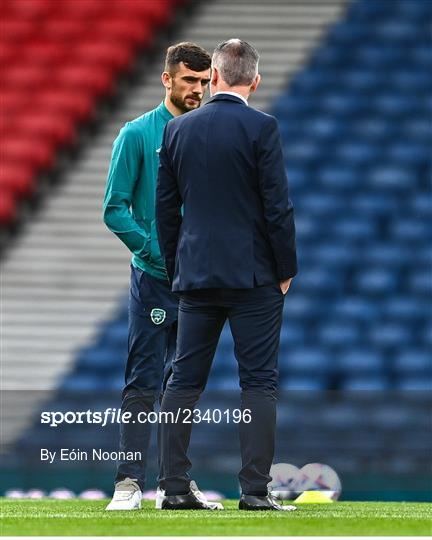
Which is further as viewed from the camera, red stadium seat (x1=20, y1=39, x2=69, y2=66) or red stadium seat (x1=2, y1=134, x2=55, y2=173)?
red stadium seat (x1=20, y1=39, x2=69, y2=66)

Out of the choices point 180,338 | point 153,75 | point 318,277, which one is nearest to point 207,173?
point 180,338

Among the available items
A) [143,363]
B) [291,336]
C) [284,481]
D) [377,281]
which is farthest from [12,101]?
[143,363]

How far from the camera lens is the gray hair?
3713 mm

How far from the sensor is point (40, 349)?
834cm

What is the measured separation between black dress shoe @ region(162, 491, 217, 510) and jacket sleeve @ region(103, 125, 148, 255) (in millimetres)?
681

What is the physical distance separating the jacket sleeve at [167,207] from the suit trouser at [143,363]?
0.73ft

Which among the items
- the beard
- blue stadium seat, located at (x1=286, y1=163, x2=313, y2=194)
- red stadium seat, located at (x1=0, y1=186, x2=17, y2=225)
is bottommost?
red stadium seat, located at (x1=0, y1=186, x2=17, y2=225)

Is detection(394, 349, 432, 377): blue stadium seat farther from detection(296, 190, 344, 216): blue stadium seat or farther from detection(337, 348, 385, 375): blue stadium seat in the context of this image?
detection(296, 190, 344, 216): blue stadium seat

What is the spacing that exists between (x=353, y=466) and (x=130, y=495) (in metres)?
2.81

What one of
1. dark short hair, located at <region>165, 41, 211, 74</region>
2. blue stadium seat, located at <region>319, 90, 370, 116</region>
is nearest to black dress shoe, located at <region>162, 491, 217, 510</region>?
dark short hair, located at <region>165, 41, 211, 74</region>

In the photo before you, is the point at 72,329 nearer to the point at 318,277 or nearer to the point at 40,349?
the point at 40,349

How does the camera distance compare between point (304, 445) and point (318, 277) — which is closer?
point (304, 445)

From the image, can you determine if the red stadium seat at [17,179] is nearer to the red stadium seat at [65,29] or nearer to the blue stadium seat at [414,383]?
the red stadium seat at [65,29]

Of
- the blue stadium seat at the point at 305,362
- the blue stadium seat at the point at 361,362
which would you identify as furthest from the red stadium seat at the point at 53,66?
the blue stadium seat at the point at 361,362
